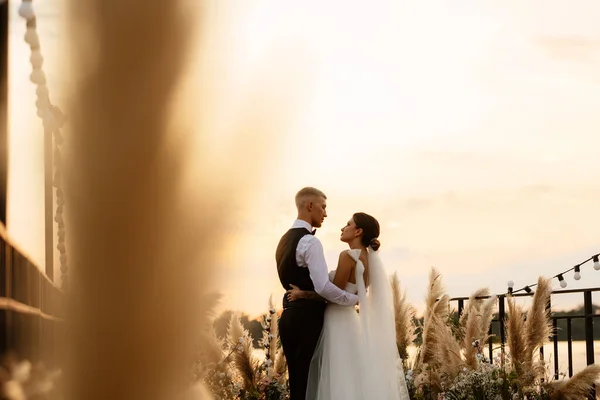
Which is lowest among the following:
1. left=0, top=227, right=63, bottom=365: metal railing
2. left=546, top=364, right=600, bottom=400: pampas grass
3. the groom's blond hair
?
left=546, top=364, right=600, bottom=400: pampas grass

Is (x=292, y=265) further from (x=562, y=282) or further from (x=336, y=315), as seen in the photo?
(x=562, y=282)

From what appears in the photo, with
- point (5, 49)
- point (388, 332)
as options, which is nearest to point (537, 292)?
point (388, 332)

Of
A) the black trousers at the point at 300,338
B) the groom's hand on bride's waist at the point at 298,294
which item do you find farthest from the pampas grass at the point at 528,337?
the groom's hand on bride's waist at the point at 298,294

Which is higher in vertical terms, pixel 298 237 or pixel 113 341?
pixel 298 237

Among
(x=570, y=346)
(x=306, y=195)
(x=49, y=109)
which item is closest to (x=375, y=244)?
(x=306, y=195)

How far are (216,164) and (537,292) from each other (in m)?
4.98

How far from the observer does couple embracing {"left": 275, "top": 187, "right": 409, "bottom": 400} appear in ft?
13.6

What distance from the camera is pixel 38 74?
0.44 m

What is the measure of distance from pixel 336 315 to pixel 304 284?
433 millimetres

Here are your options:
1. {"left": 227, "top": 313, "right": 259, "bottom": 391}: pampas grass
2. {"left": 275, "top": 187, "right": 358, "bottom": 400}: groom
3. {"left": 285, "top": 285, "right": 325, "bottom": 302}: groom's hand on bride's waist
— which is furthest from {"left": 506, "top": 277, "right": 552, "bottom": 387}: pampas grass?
{"left": 227, "top": 313, "right": 259, "bottom": 391}: pampas grass

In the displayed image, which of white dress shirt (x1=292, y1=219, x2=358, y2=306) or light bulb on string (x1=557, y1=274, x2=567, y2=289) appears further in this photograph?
light bulb on string (x1=557, y1=274, x2=567, y2=289)

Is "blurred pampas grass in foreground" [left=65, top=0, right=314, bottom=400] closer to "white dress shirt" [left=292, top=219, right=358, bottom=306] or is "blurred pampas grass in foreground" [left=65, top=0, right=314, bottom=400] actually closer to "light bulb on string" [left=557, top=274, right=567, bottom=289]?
"white dress shirt" [left=292, top=219, right=358, bottom=306]

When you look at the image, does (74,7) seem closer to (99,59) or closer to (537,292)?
(99,59)

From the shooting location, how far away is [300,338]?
4453 mm
